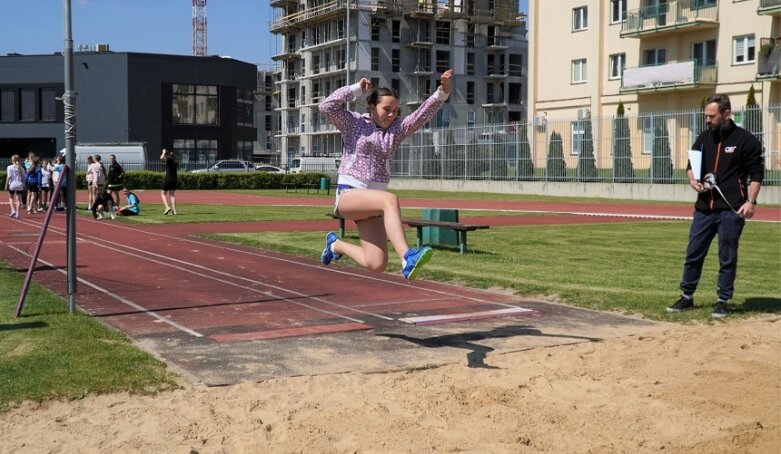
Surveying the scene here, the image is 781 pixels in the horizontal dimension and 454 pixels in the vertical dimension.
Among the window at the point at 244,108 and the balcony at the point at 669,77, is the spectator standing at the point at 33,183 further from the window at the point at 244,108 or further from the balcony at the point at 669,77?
the window at the point at 244,108

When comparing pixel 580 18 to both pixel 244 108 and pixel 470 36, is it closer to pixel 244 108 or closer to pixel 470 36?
pixel 244 108

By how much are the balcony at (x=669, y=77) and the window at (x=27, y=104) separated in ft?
157

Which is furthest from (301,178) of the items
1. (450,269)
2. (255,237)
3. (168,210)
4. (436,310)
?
(436,310)

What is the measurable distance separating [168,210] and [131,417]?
22522 mm

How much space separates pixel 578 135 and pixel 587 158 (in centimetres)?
123

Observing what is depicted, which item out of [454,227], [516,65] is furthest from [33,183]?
[516,65]

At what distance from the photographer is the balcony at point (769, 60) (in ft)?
135

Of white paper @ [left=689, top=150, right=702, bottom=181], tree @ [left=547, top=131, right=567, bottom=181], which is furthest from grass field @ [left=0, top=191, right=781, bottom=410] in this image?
tree @ [left=547, top=131, right=567, bottom=181]

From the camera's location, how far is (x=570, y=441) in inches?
196

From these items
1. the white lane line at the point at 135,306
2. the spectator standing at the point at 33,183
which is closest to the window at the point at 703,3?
the spectator standing at the point at 33,183

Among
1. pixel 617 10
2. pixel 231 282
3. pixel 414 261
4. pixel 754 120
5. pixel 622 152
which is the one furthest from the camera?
pixel 617 10

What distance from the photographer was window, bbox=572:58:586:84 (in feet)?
177

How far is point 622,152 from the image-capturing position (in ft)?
123

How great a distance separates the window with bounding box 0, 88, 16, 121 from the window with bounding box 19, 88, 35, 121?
57cm
